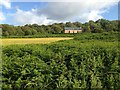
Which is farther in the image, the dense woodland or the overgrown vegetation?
the dense woodland

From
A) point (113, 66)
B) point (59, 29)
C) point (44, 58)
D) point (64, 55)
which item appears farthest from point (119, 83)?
point (59, 29)

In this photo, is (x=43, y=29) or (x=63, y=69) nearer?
(x=63, y=69)

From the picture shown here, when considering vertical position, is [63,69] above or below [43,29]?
below

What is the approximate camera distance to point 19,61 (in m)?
5.59

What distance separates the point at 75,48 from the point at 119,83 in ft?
4.86

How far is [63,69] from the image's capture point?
17.9 ft

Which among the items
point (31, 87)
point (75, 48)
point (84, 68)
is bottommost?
point (31, 87)

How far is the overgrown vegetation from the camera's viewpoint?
17.3ft

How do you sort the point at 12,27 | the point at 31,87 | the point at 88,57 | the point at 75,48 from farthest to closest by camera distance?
the point at 12,27 < the point at 75,48 < the point at 88,57 < the point at 31,87

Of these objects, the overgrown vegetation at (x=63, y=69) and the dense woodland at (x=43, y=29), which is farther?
the dense woodland at (x=43, y=29)

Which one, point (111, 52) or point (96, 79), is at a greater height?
point (111, 52)

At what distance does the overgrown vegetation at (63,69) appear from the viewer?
17.3 ft

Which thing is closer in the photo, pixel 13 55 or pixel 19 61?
pixel 19 61

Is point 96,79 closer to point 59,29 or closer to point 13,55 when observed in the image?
point 13,55
